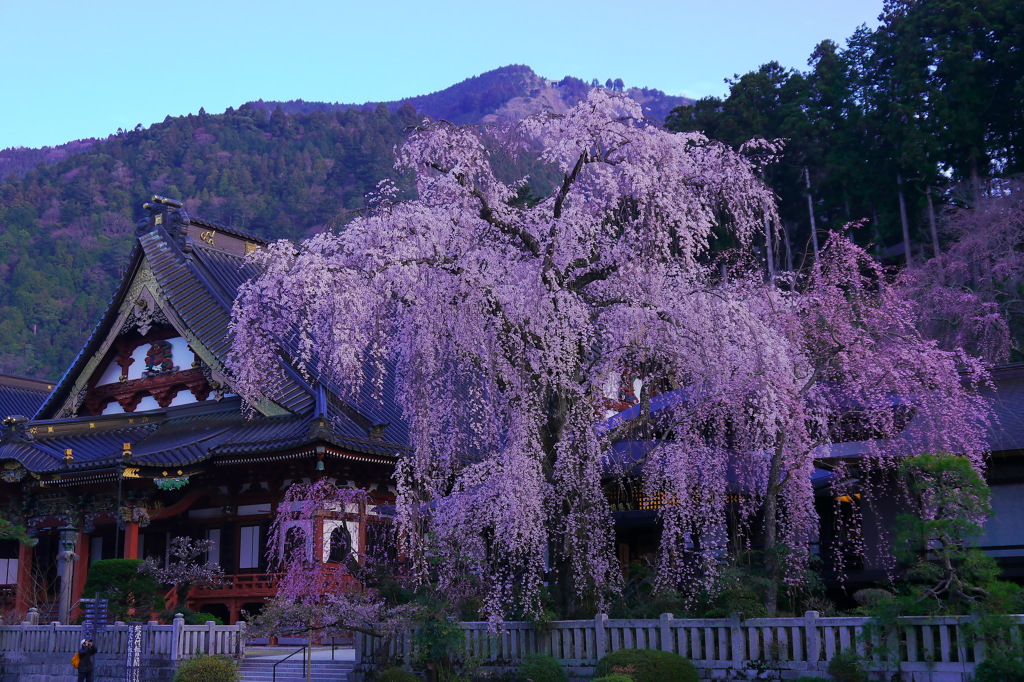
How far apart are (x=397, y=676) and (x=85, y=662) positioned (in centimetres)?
655

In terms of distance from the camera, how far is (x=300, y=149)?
102 meters

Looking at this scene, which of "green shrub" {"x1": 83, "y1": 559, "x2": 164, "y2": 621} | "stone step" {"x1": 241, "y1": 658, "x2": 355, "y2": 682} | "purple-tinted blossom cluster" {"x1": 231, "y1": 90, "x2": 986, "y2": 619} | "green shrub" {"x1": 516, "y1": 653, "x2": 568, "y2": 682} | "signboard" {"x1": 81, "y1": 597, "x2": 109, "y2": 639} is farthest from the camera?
"green shrub" {"x1": 83, "y1": 559, "x2": 164, "y2": 621}

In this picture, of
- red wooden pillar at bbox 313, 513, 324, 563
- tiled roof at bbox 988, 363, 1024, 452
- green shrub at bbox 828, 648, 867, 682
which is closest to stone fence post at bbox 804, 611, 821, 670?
green shrub at bbox 828, 648, 867, 682

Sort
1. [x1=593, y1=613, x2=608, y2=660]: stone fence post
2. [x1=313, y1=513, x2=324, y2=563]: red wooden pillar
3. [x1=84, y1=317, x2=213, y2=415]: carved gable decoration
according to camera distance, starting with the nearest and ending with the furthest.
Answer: [x1=593, y1=613, x2=608, y2=660]: stone fence post → [x1=313, y1=513, x2=324, y2=563]: red wooden pillar → [x1=84, y1=317, x2=213, y2=415]: carved gable decoration

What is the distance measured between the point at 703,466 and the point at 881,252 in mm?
27554

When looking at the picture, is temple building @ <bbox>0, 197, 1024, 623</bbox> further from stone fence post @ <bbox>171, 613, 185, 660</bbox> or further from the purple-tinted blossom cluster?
the purple-tinted blossom cluster

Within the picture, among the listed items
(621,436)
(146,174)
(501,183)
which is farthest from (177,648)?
(146,174)

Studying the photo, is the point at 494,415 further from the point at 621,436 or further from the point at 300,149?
the point at 300,149

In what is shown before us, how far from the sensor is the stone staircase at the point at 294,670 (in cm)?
1609

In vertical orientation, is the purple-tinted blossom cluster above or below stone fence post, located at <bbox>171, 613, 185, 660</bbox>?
above

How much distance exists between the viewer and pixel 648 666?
12461mm

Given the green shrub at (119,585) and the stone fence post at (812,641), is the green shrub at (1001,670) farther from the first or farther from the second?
the green shrub at (119,585)

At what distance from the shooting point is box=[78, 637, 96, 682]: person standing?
16.8m

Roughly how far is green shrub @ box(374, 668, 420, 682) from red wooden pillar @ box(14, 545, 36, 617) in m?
13.5
